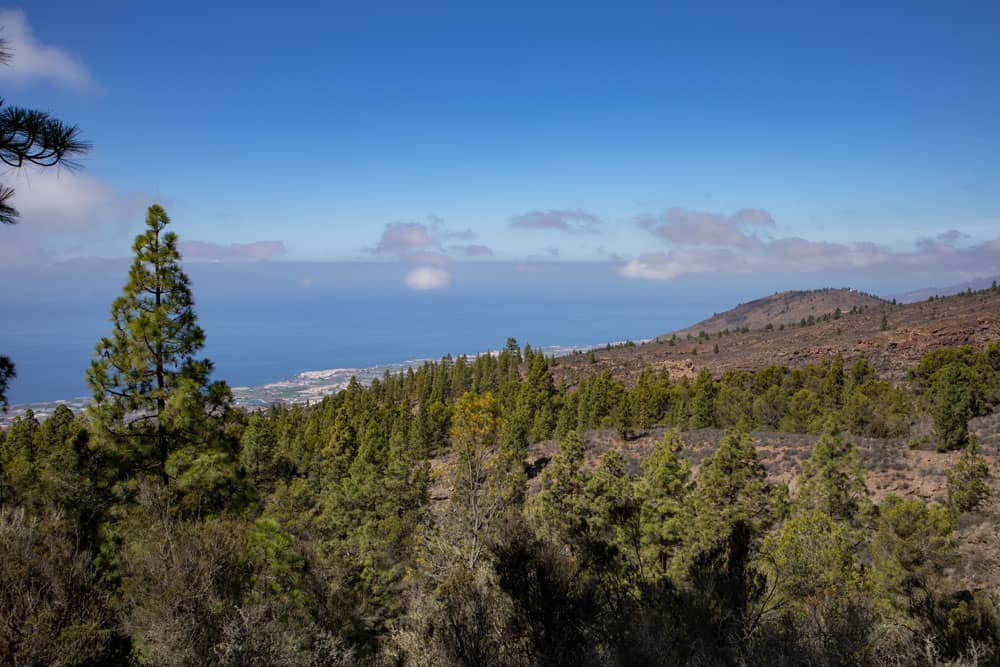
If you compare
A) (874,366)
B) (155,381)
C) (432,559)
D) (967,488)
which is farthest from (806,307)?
(155,381)

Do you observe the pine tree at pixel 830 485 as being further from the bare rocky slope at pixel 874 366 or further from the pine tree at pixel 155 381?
the pine tree at pixel 155 381

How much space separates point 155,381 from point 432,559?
801 cm

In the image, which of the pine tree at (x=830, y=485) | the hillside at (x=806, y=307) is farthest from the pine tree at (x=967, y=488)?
the hillside at (x=806, y=307)

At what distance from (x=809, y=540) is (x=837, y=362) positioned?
46.0m

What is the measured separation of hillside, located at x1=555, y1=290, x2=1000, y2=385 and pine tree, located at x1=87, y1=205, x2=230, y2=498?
64574 mm

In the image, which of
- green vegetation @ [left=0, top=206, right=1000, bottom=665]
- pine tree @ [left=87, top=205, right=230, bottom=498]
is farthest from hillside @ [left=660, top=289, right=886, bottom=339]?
pine tree @ [left=87, top=205, right=230, bottom=498]

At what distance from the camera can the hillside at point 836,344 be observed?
2333 inches

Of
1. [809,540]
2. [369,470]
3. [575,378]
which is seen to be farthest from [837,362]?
[369,470]

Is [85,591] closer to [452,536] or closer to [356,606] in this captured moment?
[452,536]

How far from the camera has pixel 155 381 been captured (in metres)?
9.29

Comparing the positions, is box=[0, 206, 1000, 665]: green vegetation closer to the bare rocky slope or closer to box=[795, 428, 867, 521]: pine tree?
box=[795, 428, 867, 521]: pine tree

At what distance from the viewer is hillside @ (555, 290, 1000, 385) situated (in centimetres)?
5925

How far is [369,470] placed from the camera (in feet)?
75.4

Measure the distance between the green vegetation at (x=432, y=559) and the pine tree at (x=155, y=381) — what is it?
0.03m
